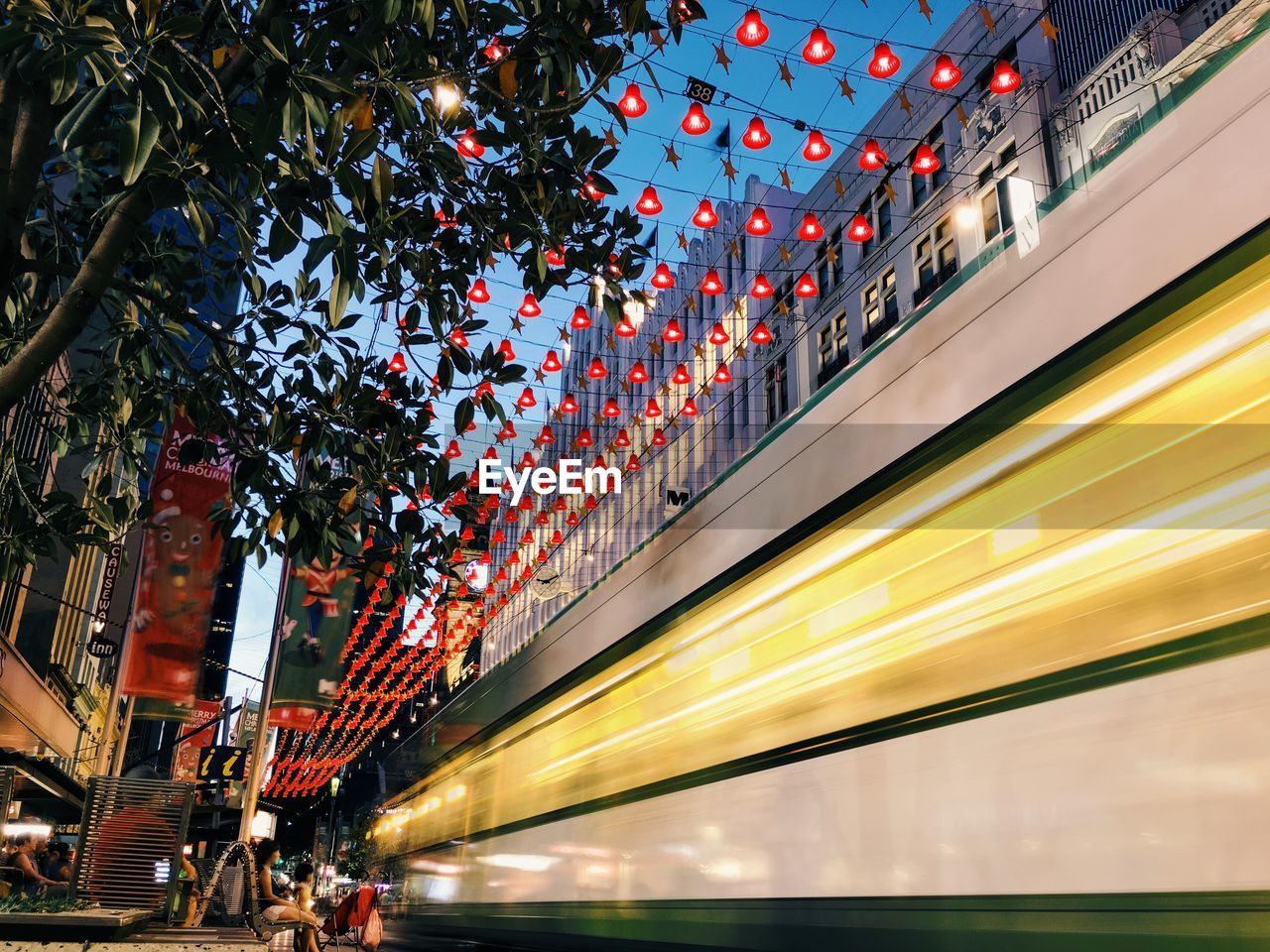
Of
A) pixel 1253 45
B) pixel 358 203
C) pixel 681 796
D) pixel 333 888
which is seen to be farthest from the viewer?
pixel 333 888

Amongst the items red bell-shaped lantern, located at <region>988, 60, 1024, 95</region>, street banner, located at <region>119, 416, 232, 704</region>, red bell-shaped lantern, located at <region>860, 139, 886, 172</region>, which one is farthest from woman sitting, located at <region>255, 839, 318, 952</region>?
Answer: red bell-shaped lantern, located at <region>988, 60, 1024, 95</region>

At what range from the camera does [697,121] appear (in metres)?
8.16

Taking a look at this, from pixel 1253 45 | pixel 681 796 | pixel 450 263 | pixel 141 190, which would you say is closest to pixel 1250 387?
pixel 1253 45

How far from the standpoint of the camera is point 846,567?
10.2 ft

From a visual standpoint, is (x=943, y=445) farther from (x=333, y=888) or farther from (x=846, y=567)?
(x=333, y=888)

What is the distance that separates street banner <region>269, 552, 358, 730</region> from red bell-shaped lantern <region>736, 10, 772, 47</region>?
912 centimetres

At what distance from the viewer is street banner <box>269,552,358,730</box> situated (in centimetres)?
1370

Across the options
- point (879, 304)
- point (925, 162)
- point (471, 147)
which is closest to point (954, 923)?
point (471, 147)

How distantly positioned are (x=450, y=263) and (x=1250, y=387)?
3.55 m

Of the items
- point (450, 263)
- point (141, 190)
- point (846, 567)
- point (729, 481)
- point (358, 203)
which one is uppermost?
point (450, 263)

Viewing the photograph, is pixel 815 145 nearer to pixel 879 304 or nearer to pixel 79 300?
pixel 79 300

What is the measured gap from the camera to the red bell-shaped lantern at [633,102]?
324 inches

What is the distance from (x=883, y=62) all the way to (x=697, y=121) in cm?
163

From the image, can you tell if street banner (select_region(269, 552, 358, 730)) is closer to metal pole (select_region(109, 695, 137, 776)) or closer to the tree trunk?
metal pole (select_region(109, 695, 137, 776))
